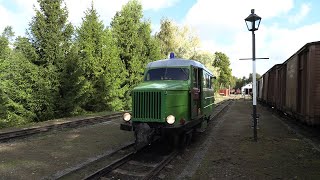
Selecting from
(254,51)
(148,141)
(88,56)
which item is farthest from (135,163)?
(88,56)

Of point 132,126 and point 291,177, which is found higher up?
point 132,126

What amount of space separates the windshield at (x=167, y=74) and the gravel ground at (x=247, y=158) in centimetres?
253

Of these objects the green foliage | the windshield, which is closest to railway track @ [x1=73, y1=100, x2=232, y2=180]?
the windshield

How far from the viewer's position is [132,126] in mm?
10586

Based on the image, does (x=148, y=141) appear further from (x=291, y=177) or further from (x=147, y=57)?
(x=147, y=57)

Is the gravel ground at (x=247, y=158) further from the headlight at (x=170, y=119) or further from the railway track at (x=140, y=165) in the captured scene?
the headlight at (x=170, y=119)

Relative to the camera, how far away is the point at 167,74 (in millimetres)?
11953

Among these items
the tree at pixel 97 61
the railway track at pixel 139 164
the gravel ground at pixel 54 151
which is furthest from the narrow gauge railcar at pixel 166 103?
the tree at pixel 97 61

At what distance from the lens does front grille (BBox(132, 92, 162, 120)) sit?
10.3 m

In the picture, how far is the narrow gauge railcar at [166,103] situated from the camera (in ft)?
33.4

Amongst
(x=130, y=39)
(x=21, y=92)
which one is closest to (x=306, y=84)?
(x=21, y=92)

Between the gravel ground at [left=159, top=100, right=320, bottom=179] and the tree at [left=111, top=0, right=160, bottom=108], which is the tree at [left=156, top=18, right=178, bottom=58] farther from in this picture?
the gravel ground at [left=159, top=100, right=320, bottom=179]

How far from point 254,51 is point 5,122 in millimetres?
14610

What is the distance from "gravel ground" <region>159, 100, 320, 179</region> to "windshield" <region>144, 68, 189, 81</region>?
253 cm
